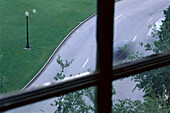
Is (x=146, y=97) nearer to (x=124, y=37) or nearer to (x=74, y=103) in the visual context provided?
(x=74, y=103)

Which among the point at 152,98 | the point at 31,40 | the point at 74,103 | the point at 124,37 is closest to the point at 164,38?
the point at 124,37

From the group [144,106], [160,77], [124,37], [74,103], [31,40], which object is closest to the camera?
[74,103]

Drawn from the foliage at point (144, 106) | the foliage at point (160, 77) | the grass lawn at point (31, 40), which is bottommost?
the foliage at point (144, 106)

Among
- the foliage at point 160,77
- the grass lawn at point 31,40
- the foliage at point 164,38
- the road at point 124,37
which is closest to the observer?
the foliage at point 160,77

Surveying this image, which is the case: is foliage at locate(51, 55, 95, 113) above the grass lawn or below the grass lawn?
below

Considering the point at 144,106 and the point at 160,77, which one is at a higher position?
the point at 160,77

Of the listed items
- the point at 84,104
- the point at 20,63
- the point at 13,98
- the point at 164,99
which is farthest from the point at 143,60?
the point at 20,63

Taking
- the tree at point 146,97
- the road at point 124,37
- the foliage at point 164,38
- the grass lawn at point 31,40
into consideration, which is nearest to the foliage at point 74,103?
the tree at point 146,97

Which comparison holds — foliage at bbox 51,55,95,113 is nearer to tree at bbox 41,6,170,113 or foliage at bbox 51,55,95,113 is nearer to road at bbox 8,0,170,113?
tree at bbox 41,6,170,113

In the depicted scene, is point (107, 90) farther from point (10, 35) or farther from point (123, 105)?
point (10, 35)

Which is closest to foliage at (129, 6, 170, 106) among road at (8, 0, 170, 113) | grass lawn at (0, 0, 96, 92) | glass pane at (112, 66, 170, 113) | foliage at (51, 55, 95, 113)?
glass pane at (112, 66, 170, 113)

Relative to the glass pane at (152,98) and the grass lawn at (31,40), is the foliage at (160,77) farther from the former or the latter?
the grass lawn at (31,40)

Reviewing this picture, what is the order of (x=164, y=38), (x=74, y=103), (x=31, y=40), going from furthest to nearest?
1. (x=31, y=40)
2. (x=164, y=38)
3. (x=74, y=103)

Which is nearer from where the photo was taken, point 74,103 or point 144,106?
point 74,103
